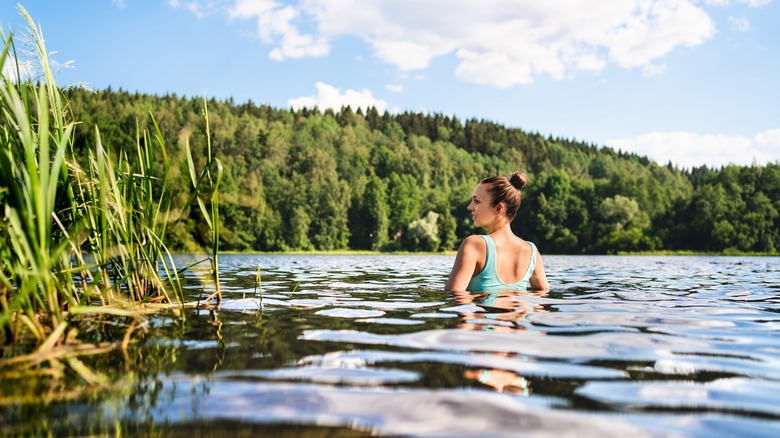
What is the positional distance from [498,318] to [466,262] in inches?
65.9

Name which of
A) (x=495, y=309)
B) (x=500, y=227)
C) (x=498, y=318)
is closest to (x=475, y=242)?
(x=500, y=227)

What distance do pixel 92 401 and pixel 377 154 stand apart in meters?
117

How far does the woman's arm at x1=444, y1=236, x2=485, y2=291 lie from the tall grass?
2501 mm

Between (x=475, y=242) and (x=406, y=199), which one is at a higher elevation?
(x=406, y=199)

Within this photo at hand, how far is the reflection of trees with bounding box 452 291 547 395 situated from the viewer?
2406mm

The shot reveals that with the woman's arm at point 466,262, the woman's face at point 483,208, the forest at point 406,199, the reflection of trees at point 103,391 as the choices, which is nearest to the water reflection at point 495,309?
the woman's arm at point 466,262

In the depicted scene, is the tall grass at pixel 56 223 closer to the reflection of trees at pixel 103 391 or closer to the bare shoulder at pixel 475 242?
the reflection of trees at pixel 103 391

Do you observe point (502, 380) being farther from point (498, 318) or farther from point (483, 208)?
point (483, 208)

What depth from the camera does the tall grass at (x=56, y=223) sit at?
250cm

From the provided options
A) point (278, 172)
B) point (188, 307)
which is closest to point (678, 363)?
point (188, 307)

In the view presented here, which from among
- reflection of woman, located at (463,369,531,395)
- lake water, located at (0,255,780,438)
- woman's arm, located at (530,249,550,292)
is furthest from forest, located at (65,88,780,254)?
reflection of woman, located at (463,369,531,395)

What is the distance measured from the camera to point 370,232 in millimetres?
90000

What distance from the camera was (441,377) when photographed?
250cm

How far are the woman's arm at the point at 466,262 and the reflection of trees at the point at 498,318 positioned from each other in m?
0.11
